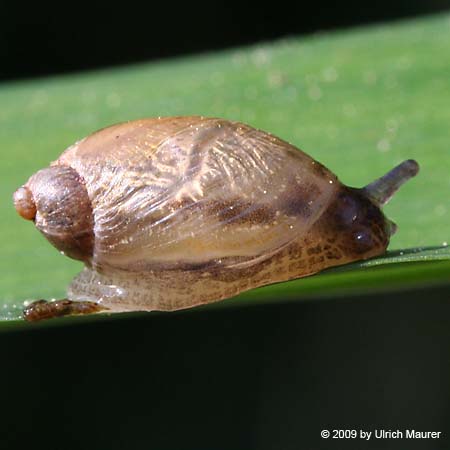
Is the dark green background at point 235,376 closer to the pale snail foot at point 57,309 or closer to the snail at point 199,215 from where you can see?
the snail at point 199,215

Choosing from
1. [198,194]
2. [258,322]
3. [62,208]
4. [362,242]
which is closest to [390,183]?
[362,242]

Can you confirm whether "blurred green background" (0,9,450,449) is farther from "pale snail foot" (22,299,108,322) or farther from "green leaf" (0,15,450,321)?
"pale snail foot" (22,299,108,322)

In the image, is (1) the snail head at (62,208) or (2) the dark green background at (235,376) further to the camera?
(2) the dark green background at (235,376)

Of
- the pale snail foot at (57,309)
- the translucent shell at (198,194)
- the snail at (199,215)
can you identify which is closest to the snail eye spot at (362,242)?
the snail at (199,215)

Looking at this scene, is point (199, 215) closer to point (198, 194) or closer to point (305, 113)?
point (198, 194)

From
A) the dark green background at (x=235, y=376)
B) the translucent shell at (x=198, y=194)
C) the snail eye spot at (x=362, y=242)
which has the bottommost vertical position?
the dark green background at (x=235, y=376)

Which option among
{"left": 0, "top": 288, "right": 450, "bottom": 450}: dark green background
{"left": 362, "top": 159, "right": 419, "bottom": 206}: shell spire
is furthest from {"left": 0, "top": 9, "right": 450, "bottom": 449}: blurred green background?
{"left": 362, "top": 159, "right": 419, "bottom": 206}: shell spire
